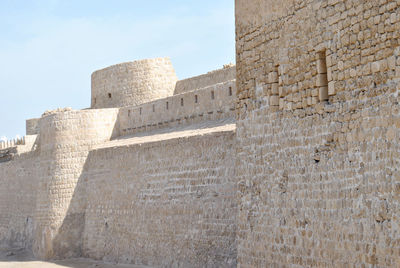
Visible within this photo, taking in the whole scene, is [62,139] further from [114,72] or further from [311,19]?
[311,19]

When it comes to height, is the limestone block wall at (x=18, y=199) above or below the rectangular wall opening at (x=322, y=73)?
below

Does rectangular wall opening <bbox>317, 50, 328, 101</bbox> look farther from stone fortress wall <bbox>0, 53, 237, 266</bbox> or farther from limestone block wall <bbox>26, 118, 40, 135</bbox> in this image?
limestone block wall <bbox>26, 118, 40, 135</bbox>

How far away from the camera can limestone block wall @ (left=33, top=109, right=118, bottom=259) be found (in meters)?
17.4

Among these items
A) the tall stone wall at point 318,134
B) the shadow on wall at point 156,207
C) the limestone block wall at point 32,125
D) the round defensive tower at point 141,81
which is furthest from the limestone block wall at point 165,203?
the limestone block wall at point 32,125

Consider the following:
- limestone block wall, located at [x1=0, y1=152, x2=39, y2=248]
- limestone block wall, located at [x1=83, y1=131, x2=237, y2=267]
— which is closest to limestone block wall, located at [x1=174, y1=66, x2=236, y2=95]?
limestone block wall, located at [x1=83, y1=131, x2=237, y2=267]

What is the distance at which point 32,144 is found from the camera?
23.9 metres

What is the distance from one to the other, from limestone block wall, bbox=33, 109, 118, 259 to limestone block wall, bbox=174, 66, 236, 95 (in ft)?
10.0

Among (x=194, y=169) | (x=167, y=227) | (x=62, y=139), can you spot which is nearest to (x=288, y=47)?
(x=194, y=169)

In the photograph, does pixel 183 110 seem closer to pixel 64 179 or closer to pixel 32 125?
pixel 64 179

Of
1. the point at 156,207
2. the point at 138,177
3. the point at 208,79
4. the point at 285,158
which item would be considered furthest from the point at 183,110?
the point at 285,158

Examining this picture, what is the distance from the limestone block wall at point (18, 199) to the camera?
20.3 meters

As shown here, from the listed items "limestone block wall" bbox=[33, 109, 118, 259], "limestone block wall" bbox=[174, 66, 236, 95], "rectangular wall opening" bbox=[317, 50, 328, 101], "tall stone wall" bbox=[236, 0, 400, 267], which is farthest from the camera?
"limestone block wall" bbox=[174, 66, 236, 95]

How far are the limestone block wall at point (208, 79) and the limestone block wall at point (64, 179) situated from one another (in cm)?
306

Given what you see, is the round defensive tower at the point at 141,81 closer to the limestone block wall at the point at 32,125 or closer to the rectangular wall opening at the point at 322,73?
the limestone block wall at the point at 32,125
